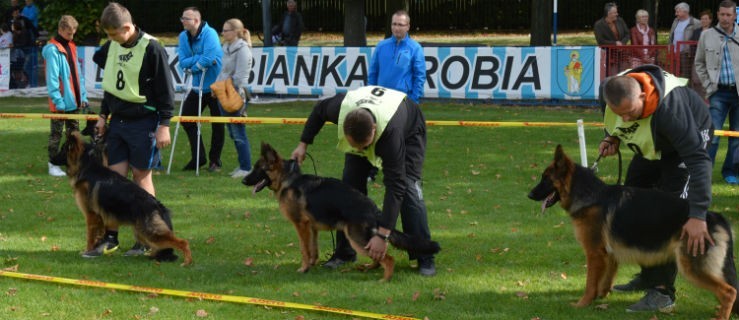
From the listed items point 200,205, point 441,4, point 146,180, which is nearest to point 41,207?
point 200,205

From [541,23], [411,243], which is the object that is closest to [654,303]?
[411,243]

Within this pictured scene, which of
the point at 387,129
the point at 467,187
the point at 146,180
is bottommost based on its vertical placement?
the point at 467,187

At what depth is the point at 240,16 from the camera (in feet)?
127

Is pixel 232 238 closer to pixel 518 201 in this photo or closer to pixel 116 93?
pixel 116 93

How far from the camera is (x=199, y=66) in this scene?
475 inches

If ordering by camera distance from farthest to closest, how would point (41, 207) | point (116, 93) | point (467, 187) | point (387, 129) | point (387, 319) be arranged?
point (467, 187) → point (41, 207) → point (116, 93) → point (387, 129) → point (387, 319)

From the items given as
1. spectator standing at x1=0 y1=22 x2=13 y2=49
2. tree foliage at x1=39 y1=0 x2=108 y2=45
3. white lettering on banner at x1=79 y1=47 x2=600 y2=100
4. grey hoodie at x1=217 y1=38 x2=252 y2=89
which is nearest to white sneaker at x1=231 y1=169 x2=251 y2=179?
grey hoodie at x1=217 y1=38 x2=252 y2=89

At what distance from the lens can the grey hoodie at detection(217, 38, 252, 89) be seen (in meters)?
12.1

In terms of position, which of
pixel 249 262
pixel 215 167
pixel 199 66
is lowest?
pixel 215 167

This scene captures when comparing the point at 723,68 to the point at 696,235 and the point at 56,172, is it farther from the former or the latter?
the point at 56,172

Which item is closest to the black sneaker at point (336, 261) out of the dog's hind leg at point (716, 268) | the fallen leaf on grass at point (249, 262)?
the fallen leaf on grass at point (249, 262)

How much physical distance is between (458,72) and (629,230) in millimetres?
13274

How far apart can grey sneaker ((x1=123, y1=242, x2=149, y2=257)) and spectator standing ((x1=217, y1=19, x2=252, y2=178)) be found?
3879 mm

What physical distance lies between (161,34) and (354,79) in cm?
2171
